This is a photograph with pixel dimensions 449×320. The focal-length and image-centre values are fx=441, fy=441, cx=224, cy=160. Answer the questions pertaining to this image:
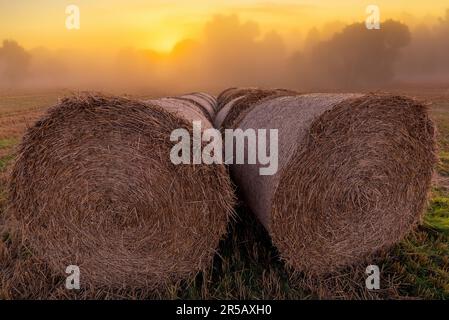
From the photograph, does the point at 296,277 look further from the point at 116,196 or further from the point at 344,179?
the point at 116,196

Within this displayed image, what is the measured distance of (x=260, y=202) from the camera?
16.3 feet

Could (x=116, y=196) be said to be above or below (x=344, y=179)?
below

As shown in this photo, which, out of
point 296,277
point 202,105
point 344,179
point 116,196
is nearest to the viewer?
point 116,196

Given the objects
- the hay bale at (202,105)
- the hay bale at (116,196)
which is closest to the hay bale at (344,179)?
the hay bale at (116,196)

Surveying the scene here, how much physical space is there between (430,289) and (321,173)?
5.75ft

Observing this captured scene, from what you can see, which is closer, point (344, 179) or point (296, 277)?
point (344, 179)

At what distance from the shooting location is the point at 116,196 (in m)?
4.53

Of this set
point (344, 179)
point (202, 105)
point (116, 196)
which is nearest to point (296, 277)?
point (344, 179)

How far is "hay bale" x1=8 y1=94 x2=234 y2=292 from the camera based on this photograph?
14.2 feet

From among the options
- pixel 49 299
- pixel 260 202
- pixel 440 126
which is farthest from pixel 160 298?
pixel 440 126

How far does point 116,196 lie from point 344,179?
2.41 metres

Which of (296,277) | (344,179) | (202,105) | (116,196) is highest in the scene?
(202,105)

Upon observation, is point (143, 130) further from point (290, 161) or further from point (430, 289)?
point (430, 289)

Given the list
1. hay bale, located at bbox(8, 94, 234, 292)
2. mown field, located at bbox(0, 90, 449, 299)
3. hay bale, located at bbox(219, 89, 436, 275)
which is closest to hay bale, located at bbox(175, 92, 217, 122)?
mown field, located at bbox(0, 90, 449, 299)
